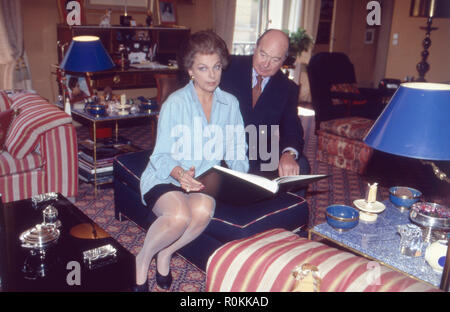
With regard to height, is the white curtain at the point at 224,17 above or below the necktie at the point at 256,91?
above

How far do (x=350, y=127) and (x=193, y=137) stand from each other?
2802mm

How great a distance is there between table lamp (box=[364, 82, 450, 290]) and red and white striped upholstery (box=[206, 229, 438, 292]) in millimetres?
323

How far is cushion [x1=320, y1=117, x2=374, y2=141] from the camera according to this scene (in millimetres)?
4684

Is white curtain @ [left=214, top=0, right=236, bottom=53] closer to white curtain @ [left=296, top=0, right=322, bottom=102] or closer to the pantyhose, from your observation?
white curtain @ [left=296, top=0, right=322, bottom=102]

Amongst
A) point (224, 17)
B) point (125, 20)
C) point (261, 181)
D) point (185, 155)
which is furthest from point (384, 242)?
point (224, 17)

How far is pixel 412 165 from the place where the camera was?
16.6 ft

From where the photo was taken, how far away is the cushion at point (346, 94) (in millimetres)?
5445

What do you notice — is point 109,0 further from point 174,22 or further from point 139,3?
point 174,22

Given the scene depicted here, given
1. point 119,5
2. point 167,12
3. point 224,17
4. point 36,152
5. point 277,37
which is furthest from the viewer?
point 224,17

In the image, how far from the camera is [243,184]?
7.47 feet

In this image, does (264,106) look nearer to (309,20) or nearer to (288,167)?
(288,167)

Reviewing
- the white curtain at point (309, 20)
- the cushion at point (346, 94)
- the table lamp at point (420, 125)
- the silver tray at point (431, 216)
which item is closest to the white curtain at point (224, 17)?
the white curtain at point (309, 20)

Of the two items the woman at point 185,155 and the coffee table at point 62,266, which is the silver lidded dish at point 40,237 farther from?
the woman at point 185,155


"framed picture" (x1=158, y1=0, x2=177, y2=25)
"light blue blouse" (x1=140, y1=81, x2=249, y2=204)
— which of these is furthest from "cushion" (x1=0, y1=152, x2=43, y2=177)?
"framed picture" (x1=158, y1=0, x2=177, y2=25)
